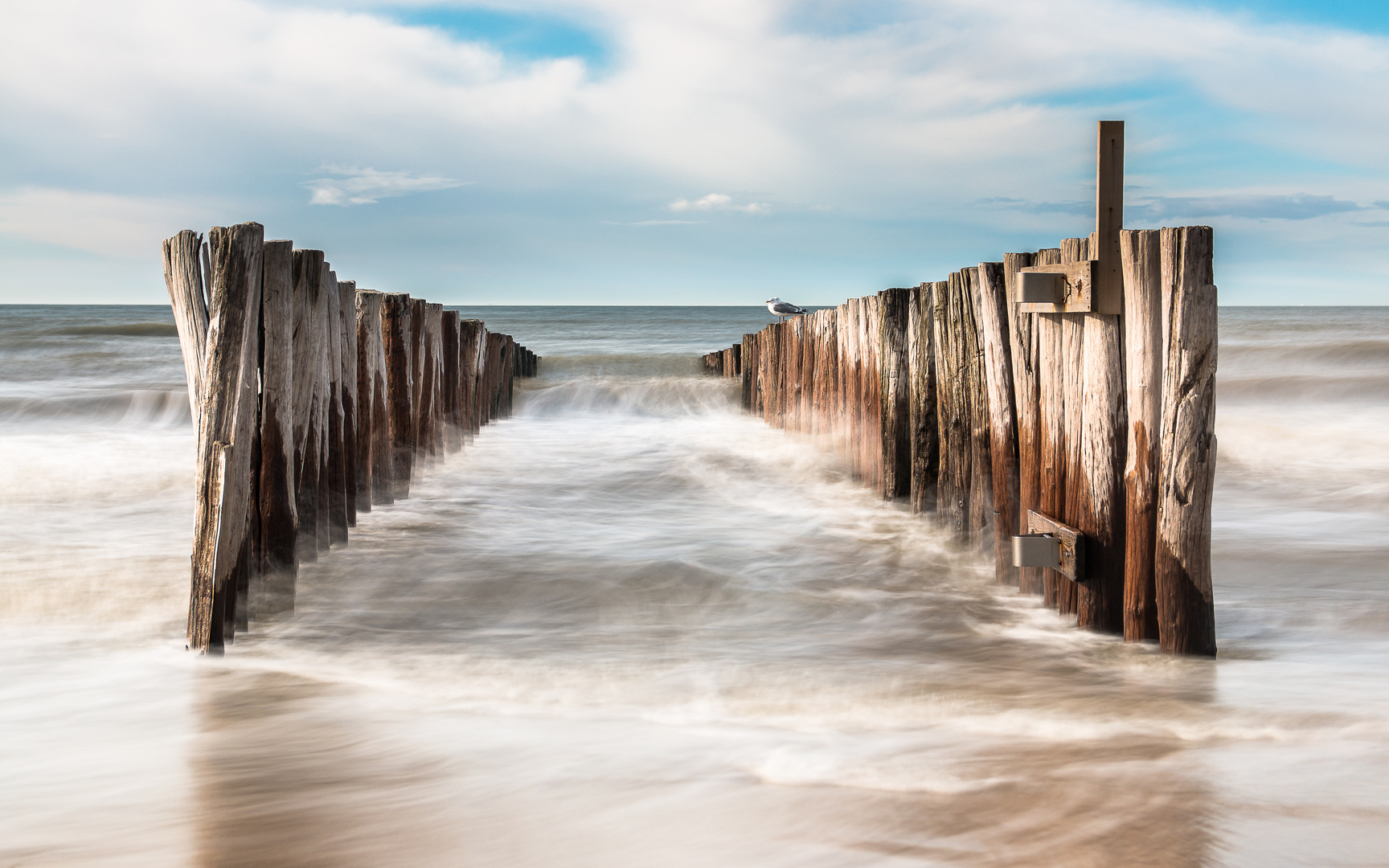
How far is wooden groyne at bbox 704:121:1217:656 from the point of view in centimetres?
285

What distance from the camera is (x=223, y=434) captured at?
3.15 m

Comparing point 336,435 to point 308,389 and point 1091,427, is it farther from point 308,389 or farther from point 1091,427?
point 1091,427

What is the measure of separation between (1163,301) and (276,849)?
2814 millimetres

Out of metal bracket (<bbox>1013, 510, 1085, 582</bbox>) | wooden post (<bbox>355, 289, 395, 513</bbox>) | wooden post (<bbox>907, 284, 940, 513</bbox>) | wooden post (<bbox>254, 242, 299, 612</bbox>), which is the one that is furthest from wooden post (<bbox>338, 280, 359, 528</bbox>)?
metal bracket (<bbox>1013, 510, 1085, 582</bbox>)

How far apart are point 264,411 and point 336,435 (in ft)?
4.06

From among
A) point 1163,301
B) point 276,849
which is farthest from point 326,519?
point 1163,301

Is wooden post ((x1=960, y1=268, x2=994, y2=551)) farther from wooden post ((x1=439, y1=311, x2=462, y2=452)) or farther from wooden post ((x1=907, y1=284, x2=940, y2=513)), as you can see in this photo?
wooden post ((x1=439, y1=311, x2=462, y2=452))

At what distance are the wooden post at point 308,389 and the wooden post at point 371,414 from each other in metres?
1.19

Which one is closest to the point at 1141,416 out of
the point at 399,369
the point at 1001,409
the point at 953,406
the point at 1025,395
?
the point at 1025,395

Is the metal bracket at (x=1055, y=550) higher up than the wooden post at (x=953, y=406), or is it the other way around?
the wooden post at (x=953, y=406)

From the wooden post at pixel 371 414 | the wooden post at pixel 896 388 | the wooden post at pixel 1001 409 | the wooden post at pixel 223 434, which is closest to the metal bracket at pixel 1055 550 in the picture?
the wooden post at pixel 1001 409

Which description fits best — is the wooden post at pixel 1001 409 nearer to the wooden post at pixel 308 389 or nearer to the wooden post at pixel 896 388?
the wooden post at pixel 896 388

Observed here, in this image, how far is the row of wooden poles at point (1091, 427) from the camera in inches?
112

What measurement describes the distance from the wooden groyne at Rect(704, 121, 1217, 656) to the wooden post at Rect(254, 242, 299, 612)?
9.01ft
